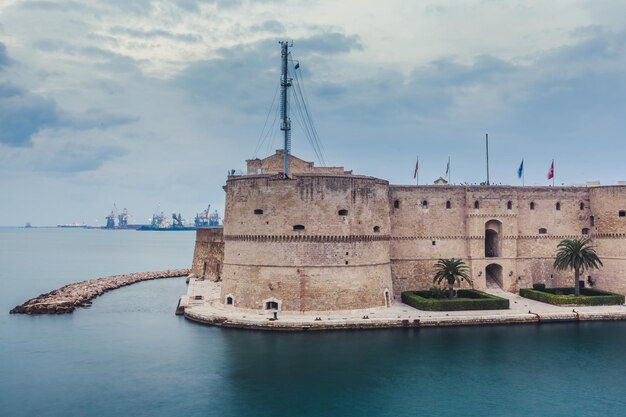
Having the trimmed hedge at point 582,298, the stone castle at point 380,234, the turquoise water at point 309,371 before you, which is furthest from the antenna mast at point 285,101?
the trimmed hedge at point 582,298

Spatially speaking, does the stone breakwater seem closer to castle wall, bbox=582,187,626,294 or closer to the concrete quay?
the concrete quay

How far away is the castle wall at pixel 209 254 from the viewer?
52.2 m

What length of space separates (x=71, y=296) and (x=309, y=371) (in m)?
29.1

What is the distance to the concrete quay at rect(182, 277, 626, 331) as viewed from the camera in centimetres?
3152

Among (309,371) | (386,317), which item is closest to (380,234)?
(386,317)

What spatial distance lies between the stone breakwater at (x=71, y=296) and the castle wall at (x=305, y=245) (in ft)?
47.7

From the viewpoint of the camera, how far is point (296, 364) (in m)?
25.7

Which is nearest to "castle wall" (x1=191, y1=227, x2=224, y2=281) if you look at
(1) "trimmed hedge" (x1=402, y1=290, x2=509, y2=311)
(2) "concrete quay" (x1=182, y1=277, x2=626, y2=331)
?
(2) "concrete quay" (x1=182, y1=277, x2=626, y2=331)

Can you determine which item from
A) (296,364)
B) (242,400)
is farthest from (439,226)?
(242,400)

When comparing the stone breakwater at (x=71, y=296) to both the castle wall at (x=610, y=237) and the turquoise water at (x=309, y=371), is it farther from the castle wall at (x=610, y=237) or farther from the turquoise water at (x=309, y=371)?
the castle wall at (x=610, y=237)

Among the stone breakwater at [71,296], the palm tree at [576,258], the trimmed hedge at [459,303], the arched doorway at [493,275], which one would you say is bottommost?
the stone breakwater at [71,296]

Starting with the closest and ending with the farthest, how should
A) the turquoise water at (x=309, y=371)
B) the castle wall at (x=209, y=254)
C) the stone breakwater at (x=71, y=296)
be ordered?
1. the turquoise water at (x=309, y=371)
2. the stone breakwater at (x=71, y=296)
3. the castle wall at (x=209, y=254)

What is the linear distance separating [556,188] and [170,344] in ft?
101

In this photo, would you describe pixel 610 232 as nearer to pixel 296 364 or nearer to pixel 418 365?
pixel 418 365
